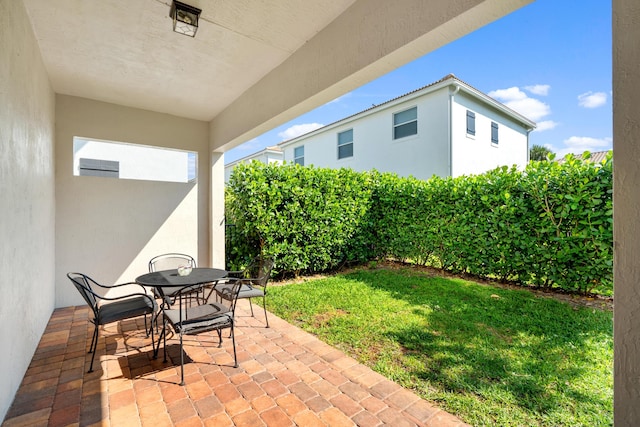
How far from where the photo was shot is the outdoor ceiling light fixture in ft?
8.29

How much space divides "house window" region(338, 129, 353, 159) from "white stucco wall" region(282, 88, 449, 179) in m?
0.17

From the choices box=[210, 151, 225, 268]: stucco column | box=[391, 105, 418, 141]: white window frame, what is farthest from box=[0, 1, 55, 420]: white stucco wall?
box=[391, 105, 418, 141]: white window frame

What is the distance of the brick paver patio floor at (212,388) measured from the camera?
83.4 inches

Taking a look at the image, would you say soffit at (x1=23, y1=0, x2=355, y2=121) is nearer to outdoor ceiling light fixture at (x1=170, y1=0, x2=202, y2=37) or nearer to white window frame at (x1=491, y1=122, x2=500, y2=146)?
outdoor ceiling light fixture at (x1=170, y1=0, x2=202, y2=37)

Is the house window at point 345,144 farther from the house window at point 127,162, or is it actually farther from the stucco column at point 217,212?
the stucco column at point 217,212

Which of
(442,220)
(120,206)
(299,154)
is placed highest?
(299,154)

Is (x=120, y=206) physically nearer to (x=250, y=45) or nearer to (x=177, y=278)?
(x=177, y=278)

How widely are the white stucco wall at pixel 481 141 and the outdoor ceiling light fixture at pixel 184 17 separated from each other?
329 inches

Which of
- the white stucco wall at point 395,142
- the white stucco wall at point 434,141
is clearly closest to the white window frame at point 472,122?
the white stucco wall at point 434,141

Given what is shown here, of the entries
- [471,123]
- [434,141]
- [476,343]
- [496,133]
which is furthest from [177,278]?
[496,133]

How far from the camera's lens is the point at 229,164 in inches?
747

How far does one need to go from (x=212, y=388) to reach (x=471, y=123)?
1052 cm

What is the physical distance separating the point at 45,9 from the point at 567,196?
21.3ft

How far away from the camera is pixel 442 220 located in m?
6.28
